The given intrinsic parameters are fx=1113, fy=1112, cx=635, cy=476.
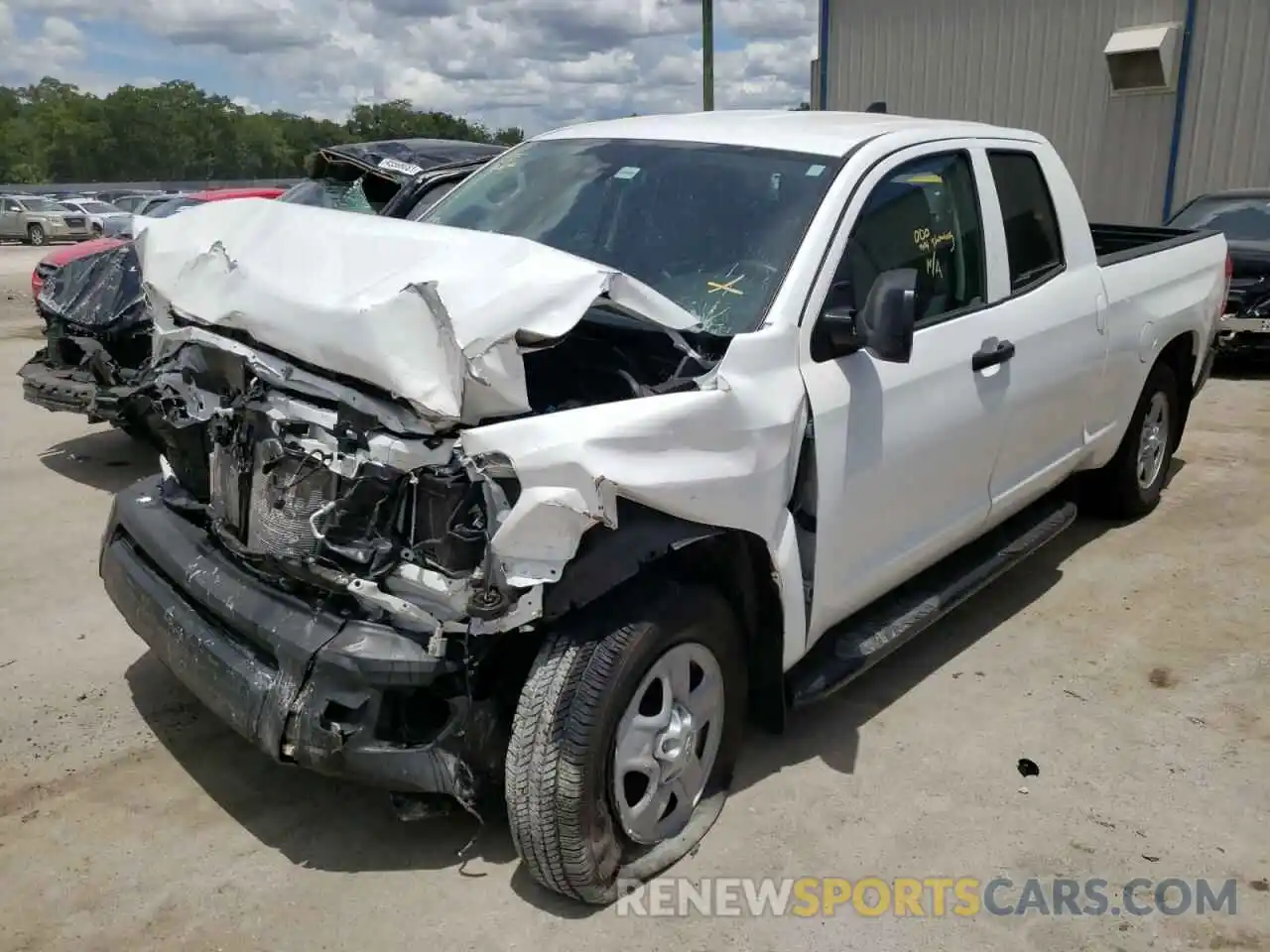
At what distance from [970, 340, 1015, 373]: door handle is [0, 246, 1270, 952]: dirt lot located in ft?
4.03

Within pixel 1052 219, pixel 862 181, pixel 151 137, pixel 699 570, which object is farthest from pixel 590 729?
pixel 151 137

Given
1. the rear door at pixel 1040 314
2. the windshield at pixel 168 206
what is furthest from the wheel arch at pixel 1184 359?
the windshield at pixel 168 206

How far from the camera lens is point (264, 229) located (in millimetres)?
3533

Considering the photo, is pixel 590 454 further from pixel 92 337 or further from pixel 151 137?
pixel 151 137

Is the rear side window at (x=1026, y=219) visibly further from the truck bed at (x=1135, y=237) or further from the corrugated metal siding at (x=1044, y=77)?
the corrugated metal siding at (x=1044, y=77)

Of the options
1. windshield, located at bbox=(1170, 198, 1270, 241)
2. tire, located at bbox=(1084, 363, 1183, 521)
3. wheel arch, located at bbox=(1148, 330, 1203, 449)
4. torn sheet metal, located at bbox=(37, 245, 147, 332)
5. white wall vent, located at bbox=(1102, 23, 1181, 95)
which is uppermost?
white wall vent, located at bbox=(1102, 23, 1181, 95)

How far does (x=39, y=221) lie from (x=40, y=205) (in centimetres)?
65

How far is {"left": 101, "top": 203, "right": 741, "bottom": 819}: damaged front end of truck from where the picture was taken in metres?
2.66

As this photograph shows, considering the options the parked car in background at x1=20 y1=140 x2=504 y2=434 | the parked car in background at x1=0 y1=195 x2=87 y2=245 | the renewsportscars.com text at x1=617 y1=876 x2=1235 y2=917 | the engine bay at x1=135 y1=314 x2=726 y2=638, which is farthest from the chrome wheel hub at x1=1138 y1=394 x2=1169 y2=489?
the parked car in background at x1=0 y1=195 x2=87 y2=245

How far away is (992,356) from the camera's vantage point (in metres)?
3.92

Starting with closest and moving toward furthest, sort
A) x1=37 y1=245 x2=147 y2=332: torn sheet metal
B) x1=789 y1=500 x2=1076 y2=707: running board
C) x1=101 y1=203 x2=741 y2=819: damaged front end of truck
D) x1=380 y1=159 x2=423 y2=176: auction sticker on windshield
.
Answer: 1. x1=101 y1=203 x2=741 y2=819: damaged front end of truck
2. x1=789 y1=500 x2=1076 y2=707: running board
3. x1=37 y1=245 x2=147 y2=332: torn sheet metal
4. x1=380 y1=159 x2=423 y2=176: auction sticker on windshield

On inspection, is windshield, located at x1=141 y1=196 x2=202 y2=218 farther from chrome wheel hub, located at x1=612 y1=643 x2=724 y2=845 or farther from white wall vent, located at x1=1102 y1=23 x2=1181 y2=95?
chrome wheel hub, located at x1=612 y1=643 x2=724 y2=845

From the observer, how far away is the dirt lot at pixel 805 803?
2896 millimetres

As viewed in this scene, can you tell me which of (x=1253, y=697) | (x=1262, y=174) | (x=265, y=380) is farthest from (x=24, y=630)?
(x=1262, y=174)
